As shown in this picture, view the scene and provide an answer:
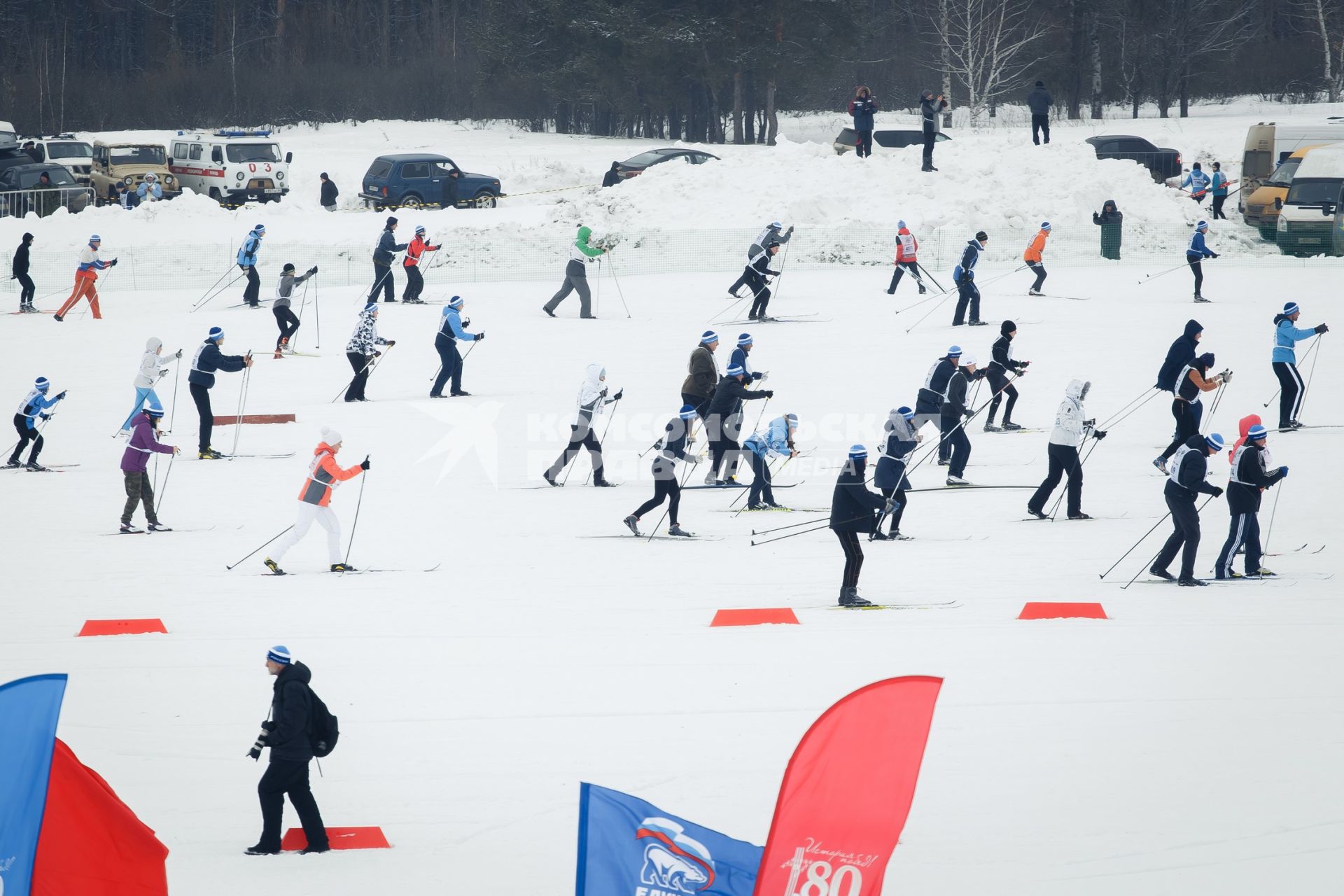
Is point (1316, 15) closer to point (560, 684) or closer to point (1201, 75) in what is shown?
point (1201, 75)

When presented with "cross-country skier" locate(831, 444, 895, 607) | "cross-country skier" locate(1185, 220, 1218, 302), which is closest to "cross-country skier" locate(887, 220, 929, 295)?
"cross-country skier" locate(1185, 220, 1218, 302)

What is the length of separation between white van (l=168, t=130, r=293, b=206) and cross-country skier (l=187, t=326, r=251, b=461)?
20978 millimetres

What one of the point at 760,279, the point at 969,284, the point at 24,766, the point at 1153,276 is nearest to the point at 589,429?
the point at 760,279

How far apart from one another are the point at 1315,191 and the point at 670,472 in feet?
69.8

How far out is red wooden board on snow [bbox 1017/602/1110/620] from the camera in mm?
9852

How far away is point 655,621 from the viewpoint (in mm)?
9992

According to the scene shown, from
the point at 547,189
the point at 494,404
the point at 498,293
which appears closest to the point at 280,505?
the point at 494,404

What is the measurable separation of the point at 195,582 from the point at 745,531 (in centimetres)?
483

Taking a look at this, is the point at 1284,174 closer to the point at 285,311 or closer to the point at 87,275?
the point at 285,311

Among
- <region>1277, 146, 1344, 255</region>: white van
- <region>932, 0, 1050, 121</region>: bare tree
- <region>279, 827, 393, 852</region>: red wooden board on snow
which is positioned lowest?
<region>279, 827, 393, 852</region>: red wooden board on snow

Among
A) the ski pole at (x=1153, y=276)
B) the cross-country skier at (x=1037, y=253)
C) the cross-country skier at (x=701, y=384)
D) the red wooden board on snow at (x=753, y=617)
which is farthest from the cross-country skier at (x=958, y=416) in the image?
the ski pole at (x=1153, y=276)

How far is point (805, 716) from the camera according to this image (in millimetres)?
7949

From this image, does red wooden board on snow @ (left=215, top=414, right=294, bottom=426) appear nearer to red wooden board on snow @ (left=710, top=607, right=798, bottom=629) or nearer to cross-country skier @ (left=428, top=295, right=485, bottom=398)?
cross-country skier @ (left=428, top=295, right=485, bottom=398)

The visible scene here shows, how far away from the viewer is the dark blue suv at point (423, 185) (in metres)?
34.4
